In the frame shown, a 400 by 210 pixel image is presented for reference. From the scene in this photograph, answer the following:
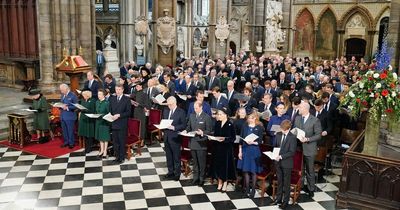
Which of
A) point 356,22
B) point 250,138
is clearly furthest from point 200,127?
point 356,22

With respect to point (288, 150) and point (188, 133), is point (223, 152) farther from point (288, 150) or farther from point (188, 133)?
point (288, 150)

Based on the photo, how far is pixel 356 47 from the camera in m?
28.9

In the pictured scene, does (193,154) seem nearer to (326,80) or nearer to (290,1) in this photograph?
(326,80)

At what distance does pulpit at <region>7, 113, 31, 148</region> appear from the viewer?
35.2 feet

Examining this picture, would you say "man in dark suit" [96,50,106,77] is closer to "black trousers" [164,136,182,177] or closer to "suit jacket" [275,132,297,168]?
"black trousers" [164,136,182,177]

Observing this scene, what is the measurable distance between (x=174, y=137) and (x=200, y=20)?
3045 centimetres

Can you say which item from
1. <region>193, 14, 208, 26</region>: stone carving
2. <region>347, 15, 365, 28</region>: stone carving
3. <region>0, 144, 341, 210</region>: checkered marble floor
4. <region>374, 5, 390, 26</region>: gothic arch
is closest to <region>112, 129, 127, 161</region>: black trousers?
<region>0, 144, 341, 210</region>: checkered marble floor

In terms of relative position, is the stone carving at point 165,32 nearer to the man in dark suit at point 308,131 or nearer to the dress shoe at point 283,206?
the man in dark suit at point 308,131

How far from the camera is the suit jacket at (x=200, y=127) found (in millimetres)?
8289

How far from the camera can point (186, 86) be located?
12719mm

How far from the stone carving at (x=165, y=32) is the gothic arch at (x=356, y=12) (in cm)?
1565

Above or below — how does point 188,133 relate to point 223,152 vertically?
above

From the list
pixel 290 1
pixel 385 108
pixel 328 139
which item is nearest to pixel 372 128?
pixel 385 108

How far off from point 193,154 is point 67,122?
13.1ft
